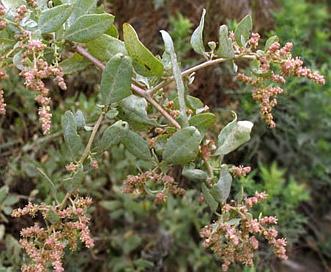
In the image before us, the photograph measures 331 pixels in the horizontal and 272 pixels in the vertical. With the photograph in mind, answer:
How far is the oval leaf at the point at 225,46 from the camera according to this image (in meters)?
0.95

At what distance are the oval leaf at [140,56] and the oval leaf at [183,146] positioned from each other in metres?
0.14

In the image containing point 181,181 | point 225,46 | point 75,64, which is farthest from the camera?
point 181,181

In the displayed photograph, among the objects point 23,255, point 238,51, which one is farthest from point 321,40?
point 23,255

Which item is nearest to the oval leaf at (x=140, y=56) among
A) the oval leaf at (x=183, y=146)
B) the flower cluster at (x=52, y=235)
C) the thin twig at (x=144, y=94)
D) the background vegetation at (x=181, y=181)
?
the thin twig at (x=144, y=94)

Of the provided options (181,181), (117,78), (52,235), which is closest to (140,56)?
(117,78)

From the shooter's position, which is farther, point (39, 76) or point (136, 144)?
point (136, 144)

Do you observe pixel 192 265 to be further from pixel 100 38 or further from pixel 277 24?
pixel 100 38

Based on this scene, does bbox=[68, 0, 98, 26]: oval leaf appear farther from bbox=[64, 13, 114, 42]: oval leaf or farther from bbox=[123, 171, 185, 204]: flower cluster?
bbox=[123, 171, 185, 204]: flower cluster

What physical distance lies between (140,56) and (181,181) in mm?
601

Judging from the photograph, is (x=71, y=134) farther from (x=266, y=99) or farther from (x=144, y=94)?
(x=266, y=99)

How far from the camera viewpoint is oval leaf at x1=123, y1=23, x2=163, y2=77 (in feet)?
3.13

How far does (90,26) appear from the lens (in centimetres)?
95

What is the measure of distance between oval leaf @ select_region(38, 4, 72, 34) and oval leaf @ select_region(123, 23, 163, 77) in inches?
3.7

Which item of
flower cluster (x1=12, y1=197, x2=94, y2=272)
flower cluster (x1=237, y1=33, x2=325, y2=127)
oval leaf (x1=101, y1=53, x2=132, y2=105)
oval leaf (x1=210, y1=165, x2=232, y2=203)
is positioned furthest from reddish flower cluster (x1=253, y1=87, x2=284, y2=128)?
flower cluster (x1=12, y1=197, x2=94, y2=272)
